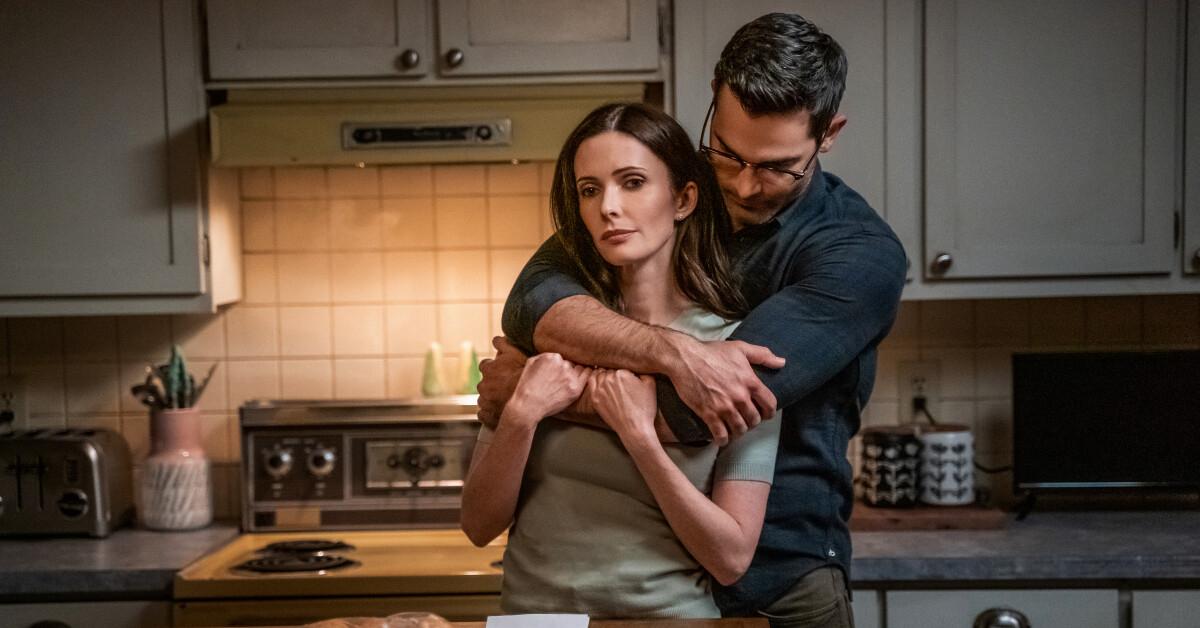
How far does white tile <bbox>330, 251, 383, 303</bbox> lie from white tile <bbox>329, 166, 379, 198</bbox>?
137mm

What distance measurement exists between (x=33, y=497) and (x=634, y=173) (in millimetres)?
1746

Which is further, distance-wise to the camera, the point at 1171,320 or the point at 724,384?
the point at 1171,320

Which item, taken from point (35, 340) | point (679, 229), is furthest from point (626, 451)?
point (35, 340)

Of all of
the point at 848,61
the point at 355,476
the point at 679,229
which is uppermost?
the point at 848,61

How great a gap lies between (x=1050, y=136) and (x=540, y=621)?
162 centimetres

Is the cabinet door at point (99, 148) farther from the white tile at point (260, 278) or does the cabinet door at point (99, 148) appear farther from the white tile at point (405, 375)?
the white tile at point (405, 375)

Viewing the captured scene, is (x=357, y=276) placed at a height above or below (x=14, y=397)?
above

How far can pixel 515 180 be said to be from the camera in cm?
276

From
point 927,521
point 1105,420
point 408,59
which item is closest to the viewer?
point 408,59

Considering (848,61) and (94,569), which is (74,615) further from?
(848,61)

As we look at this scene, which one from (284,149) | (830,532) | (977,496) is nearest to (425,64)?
(284,149)

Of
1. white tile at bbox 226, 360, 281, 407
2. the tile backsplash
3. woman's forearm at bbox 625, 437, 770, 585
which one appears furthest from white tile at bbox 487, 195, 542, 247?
woman's forearm at bbox 625, 437, 770, 585

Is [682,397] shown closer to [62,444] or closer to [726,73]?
[726,73]

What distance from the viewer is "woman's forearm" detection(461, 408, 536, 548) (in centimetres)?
139
